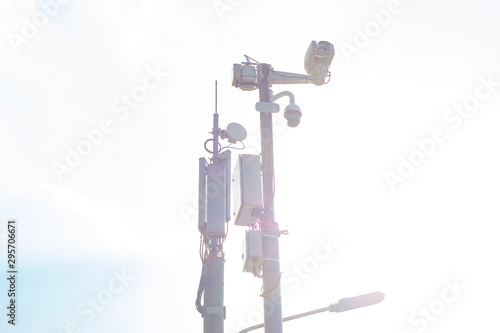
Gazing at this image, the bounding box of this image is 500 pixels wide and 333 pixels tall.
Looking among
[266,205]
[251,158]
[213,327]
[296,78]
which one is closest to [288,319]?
[213,327]

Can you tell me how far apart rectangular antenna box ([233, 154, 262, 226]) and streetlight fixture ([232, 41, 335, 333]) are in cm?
10

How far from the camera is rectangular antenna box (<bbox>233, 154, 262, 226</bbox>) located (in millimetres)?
7938

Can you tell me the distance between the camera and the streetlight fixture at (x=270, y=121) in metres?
7.26

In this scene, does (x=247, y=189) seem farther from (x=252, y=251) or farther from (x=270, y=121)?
(x=270, y=121)

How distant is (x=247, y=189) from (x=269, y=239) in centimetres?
84

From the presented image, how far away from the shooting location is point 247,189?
803 centimetres

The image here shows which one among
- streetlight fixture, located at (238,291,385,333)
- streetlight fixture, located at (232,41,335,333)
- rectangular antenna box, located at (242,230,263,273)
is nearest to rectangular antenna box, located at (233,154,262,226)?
streetlight fixture, located at (232,41,335,333)

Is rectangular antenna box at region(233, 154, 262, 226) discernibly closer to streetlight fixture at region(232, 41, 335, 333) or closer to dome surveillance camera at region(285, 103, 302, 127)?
streetlight fixture at region(232, 41, 335, 333)

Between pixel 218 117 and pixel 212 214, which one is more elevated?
pixel 218 117

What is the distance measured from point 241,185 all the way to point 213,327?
2140mm

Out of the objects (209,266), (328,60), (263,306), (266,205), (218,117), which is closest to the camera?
(263,306)

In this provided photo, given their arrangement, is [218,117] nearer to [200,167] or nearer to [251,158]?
[200,167]

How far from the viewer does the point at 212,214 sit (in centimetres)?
891

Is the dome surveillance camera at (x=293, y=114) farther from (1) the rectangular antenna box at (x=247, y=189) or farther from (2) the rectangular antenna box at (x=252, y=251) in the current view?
(2) the rectangular antenna box at (x=252, y=251)
